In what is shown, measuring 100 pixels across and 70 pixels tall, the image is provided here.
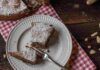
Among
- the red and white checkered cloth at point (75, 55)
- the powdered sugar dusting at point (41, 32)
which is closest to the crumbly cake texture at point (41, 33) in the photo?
the powdered sugar dusting at point (41, 32)

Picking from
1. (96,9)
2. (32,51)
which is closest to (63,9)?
(96,9)

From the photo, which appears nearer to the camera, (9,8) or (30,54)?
(30,54)

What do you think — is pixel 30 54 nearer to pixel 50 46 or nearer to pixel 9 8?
pixel 50 46

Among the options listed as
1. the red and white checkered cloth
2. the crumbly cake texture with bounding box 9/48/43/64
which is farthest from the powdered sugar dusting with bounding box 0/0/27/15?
the crumbly cake texture with bounding box 9/48/43/64

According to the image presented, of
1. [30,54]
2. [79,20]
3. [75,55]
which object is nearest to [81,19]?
[79,20]

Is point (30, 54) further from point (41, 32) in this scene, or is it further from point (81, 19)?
point (81, 19)

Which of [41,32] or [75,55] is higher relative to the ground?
[41,32]

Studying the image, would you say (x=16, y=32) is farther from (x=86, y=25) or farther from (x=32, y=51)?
(x=86, y=25)
